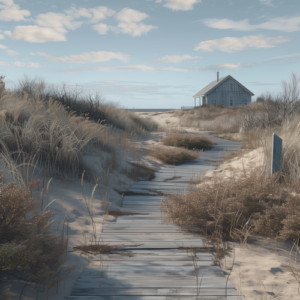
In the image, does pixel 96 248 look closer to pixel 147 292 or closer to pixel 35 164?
pixel 147 292

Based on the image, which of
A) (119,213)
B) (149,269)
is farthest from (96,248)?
(119,213)

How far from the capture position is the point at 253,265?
8.51 ft

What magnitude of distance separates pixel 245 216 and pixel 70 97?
8.43 meters

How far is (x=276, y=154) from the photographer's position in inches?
186

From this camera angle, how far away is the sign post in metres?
4.70

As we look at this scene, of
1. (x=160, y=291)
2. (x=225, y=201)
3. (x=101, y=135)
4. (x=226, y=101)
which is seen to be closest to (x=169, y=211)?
(x=225, y=201)

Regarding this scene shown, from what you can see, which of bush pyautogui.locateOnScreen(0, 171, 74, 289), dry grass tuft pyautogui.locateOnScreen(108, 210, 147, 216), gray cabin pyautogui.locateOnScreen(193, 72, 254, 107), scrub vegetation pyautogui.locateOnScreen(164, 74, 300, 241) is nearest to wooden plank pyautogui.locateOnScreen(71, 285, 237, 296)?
bush pyautogui.locateOnScreen(0, 171, 74, 289)

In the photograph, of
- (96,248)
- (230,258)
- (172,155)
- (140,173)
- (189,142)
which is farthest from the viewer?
(189,142)

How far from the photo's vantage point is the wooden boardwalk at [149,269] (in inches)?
84.1

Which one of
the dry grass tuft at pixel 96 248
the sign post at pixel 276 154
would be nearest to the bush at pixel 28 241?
the dry grass tuft at pixel 96 248

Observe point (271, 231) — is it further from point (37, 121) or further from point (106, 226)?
point (37, 121)

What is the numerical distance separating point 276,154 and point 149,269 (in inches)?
131

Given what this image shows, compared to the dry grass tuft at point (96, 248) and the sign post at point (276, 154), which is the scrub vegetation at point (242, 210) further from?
the dry grass tuft at point (96, 248)

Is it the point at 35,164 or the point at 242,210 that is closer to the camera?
the point at 242,210
